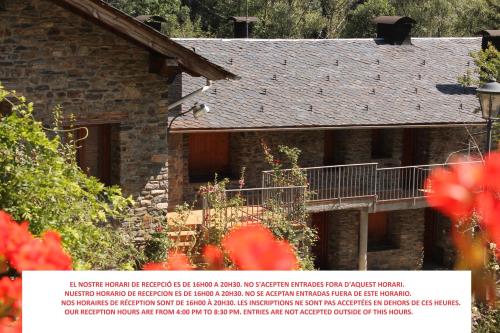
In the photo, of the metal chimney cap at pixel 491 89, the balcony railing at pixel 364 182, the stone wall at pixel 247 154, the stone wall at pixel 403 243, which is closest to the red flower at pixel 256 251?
the metal chimney cap at pixel 491 89

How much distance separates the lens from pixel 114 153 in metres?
12.5

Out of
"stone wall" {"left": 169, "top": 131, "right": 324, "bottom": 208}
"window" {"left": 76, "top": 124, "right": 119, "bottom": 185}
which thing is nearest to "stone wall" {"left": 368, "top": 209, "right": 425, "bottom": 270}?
"stone wall" {"left": 169, "top": 131, "right": 324, "bottom": 208}

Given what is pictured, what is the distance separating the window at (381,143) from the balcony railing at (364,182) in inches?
22.1

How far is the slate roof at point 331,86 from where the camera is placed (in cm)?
1758

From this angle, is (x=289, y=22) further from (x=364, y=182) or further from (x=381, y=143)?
(x=364, y=182)

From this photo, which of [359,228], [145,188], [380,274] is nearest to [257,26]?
[359,228]

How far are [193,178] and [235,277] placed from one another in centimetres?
1557

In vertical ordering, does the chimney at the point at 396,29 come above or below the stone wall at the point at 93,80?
above

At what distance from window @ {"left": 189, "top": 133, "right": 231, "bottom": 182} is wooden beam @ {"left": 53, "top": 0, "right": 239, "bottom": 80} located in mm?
5142

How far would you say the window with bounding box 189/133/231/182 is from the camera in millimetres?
17719

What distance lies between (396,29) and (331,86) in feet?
12.3

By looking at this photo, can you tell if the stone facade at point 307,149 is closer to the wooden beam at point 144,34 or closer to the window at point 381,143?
the window at point 381,143

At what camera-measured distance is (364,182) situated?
18531 millimetres

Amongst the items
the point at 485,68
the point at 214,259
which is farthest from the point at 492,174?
the point at 485,68
